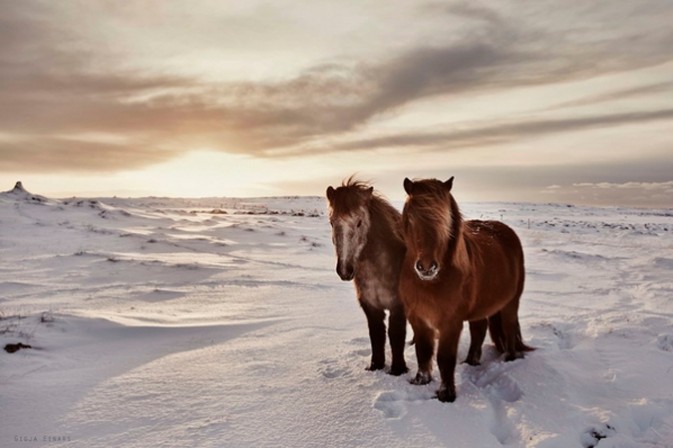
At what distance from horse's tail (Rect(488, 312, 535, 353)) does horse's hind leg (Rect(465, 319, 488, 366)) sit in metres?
0.29

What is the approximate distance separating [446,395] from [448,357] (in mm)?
344

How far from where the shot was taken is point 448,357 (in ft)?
12.8

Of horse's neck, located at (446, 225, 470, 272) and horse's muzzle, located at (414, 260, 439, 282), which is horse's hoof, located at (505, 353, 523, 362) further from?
horse's muzzle, located at (414, 260, 439, 282)

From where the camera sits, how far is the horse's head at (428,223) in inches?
138

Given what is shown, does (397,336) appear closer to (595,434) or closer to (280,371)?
(280,371)

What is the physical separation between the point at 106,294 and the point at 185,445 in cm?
593

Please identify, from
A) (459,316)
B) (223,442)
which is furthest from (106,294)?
(459,316)

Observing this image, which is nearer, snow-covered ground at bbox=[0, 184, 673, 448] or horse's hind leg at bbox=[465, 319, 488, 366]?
snow-covered ground at bbox=[0, 184, 673, 448]

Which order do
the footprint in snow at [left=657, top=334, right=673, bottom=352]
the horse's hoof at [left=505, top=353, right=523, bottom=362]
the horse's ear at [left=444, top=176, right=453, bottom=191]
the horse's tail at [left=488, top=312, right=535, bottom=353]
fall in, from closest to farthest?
1. the horse's ear at [left=444, top=176, right=453, bottom=191]
2. the horse's hoof at [left=505, top=353, right=523, bottom=362]
3. the horse's tail at [left=488, top=312, right=535, bottom=353]
4. the footprint in snow at [left=657, top=334, right=673, bottom=352]

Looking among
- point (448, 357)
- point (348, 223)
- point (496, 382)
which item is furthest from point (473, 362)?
point (348, 223)

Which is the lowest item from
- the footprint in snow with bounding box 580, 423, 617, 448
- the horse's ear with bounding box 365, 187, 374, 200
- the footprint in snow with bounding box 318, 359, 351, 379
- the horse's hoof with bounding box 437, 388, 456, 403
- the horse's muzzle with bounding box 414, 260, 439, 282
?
the footprint in snow with bounding box 580, 423, 617, 448

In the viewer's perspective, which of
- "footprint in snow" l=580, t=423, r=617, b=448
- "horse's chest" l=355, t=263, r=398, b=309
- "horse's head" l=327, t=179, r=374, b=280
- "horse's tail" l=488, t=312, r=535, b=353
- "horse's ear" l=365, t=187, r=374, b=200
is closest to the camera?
"footprint in snow" l=580, t=423, r=617, b=448

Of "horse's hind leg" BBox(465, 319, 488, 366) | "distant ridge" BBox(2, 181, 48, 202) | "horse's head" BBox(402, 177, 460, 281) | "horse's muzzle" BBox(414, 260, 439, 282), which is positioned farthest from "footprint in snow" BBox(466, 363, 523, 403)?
"distant ridge" BBox(2, 181, 48, 202)

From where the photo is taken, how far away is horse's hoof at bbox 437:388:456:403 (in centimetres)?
388
